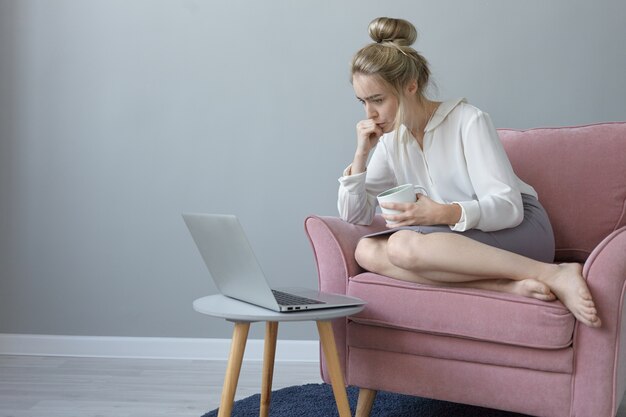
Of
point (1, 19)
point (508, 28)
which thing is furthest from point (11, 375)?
point (508, 28)

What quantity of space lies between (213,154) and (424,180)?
1.01m

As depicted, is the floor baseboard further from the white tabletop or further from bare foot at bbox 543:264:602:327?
bare foot at bbox 543:264:602:327

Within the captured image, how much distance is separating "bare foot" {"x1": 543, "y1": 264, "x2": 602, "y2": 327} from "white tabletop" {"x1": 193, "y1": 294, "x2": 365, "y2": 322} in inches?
17.5

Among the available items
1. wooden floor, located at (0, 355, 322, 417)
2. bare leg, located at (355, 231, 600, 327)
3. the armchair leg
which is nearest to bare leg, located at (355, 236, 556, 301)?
bare leg, located at (355, 231, 600, 327)

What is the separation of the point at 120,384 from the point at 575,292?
156cm

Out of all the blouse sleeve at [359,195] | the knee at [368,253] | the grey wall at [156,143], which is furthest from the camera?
the grey wall at [156,143]

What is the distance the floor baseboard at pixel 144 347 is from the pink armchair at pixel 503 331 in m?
0.84

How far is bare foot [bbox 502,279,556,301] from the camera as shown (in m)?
1.58

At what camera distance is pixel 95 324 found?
2797mm

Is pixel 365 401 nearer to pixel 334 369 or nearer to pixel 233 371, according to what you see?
pixel 334 369

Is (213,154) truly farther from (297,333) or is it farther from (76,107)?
(297,333)

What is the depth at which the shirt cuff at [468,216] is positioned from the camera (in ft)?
5.82

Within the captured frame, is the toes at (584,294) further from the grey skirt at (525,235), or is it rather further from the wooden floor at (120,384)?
the wooden floor at (120,384)

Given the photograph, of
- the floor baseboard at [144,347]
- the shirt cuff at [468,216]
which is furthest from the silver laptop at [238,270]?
the floor baseboard at [144,347]
